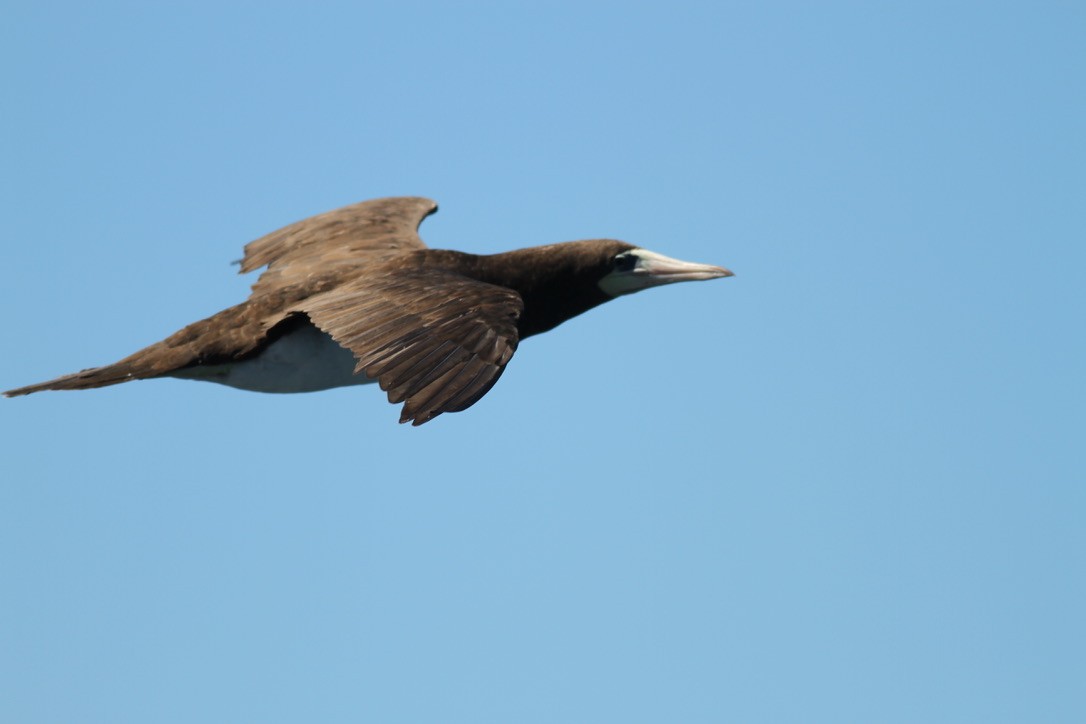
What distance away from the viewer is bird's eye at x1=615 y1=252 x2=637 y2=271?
50.3ft

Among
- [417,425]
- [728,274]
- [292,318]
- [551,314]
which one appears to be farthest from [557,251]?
[417,425]

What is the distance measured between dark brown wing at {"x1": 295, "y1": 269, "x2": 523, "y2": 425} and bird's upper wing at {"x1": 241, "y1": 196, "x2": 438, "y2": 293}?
238 centimetres

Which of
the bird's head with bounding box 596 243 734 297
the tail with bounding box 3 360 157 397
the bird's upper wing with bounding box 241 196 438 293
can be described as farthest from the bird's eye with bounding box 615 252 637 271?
the tail with bounding box 3 360 157 397

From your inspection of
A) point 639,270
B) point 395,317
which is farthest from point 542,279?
point 395,317

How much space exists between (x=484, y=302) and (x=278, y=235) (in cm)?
579

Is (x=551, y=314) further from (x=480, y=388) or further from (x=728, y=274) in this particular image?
(x=480, y=388)

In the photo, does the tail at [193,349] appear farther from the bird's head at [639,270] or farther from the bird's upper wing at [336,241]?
the bird's head at [639,270]

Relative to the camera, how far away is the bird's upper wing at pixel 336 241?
16.3m

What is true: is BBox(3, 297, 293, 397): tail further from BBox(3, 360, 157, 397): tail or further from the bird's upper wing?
the bird's upper wing

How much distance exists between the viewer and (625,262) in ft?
50.4

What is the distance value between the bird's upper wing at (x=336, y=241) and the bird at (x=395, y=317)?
37 millimetres

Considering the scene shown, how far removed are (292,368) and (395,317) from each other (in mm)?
2206

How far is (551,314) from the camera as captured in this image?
15219mm

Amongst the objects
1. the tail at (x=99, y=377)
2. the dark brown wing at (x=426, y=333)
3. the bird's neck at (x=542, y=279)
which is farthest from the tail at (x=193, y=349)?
the bird's neck at (x=542, y=279)
